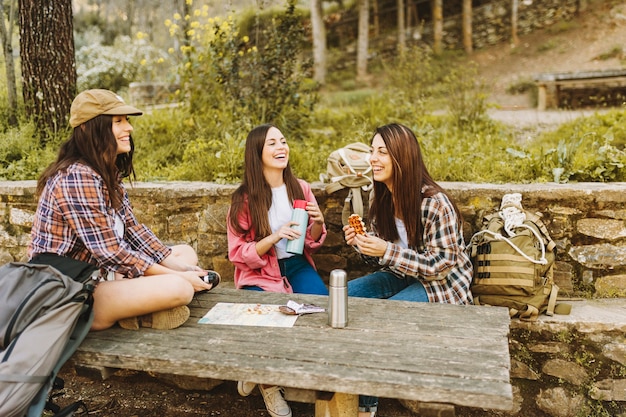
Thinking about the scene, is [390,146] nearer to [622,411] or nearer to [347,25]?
[622,411]

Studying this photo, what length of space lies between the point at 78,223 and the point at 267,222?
3.77ft

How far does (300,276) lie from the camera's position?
3596mm

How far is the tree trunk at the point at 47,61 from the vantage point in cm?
516

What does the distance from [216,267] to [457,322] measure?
2152mm

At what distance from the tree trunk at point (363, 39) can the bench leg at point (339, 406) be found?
39.9 feet

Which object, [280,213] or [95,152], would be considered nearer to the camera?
[95,152]

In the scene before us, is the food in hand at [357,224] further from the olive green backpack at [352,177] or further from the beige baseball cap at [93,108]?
the beige baseball cap at [93,108]

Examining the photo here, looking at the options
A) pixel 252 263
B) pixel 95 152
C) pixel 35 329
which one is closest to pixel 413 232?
pixel 252 263

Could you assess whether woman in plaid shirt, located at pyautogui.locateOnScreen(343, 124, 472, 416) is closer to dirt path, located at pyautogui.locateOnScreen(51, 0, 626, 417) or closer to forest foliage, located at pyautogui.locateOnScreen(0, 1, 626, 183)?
dirt path, located at pyautogui.locateOnScreen(51, 0, 626, 417)

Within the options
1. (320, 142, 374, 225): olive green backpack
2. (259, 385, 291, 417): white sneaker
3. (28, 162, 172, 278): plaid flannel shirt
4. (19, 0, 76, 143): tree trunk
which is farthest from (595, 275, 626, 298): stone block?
(19, 0, 76, 143): tree trunk

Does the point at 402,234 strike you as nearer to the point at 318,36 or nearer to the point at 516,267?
the point at 516,267

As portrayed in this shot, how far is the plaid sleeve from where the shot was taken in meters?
2.63

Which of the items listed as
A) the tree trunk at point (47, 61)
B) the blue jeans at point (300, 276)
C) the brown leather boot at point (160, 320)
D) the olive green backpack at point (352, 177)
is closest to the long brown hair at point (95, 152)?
the brown leather boot at point (160, 320)

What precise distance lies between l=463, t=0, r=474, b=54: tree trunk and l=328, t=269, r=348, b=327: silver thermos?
47.2 feet
